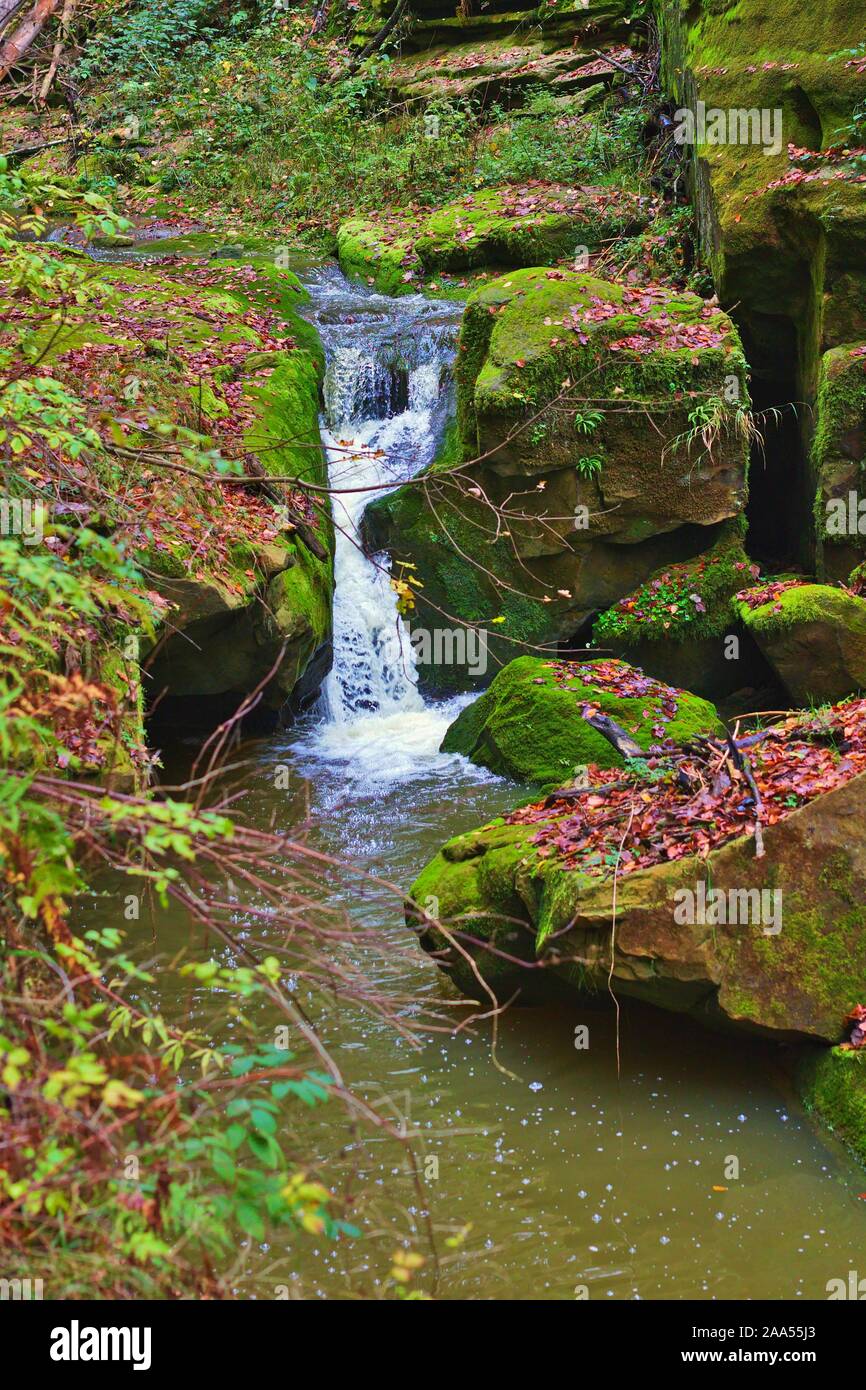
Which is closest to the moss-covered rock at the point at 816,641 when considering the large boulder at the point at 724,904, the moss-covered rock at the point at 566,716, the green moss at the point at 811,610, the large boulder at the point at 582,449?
the green moss at the point at 811,610

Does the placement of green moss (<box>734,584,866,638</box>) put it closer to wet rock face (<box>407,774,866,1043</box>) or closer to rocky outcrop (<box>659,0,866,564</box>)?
rocky outcrop (<box>659,0,866,564</box>)

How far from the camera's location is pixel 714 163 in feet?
38.5

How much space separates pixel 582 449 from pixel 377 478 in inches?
94.4

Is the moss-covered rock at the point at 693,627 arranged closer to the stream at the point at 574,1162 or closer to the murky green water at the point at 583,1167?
the stream at the point at 574,1162

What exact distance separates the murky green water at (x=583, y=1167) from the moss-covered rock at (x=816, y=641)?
4955 mm

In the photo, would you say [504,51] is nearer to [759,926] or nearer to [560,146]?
[560,146]

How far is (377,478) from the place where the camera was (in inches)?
475

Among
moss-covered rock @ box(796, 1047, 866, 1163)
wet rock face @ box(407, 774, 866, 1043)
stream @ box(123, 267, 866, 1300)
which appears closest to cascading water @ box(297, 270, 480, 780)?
stream @ box(123, 267, 866, 1300)

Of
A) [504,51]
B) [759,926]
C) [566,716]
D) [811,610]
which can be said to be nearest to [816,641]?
[811,610]

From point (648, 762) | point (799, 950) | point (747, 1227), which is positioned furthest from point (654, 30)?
point (747, 1227)

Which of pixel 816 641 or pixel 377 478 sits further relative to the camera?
pixel 377 478

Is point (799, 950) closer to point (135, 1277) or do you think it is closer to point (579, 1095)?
point (579, 1095)

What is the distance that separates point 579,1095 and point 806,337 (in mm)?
8758

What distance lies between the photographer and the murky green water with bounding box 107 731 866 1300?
427cm
